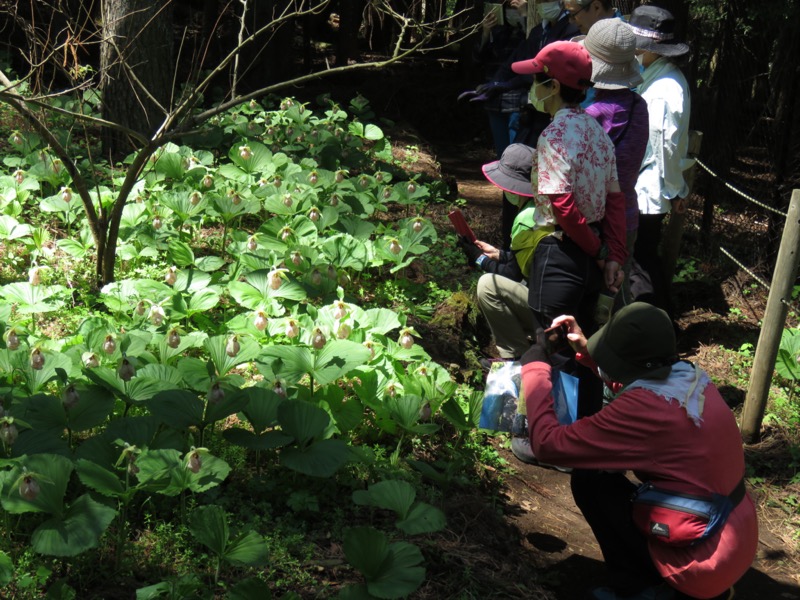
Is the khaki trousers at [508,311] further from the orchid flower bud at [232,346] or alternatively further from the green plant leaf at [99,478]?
the green plant leaf at [99,478]

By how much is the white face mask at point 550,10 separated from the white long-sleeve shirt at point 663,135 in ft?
3.18

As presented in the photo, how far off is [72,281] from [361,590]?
301cm

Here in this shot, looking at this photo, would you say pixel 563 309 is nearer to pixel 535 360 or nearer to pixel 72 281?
pixel 535 360

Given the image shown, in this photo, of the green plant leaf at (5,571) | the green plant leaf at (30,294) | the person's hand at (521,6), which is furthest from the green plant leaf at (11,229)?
the person's hand at (521,6)

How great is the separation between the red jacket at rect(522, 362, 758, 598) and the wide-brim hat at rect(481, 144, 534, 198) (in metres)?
1.48

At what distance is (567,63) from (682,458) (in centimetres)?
Result: 157

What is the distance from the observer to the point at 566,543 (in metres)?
3.40

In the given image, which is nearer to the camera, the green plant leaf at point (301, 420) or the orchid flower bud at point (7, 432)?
the orchid flower bud at point (7, 432)

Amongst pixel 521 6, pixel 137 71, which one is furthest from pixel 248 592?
pixel 137 71

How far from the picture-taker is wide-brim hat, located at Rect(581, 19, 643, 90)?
3.71 m

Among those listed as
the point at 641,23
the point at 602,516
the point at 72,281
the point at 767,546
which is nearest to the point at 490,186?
the point at 641,23

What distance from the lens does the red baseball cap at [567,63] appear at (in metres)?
3.30

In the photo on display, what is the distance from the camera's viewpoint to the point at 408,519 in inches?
110

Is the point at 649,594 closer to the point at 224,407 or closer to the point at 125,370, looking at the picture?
the point at 224,407
